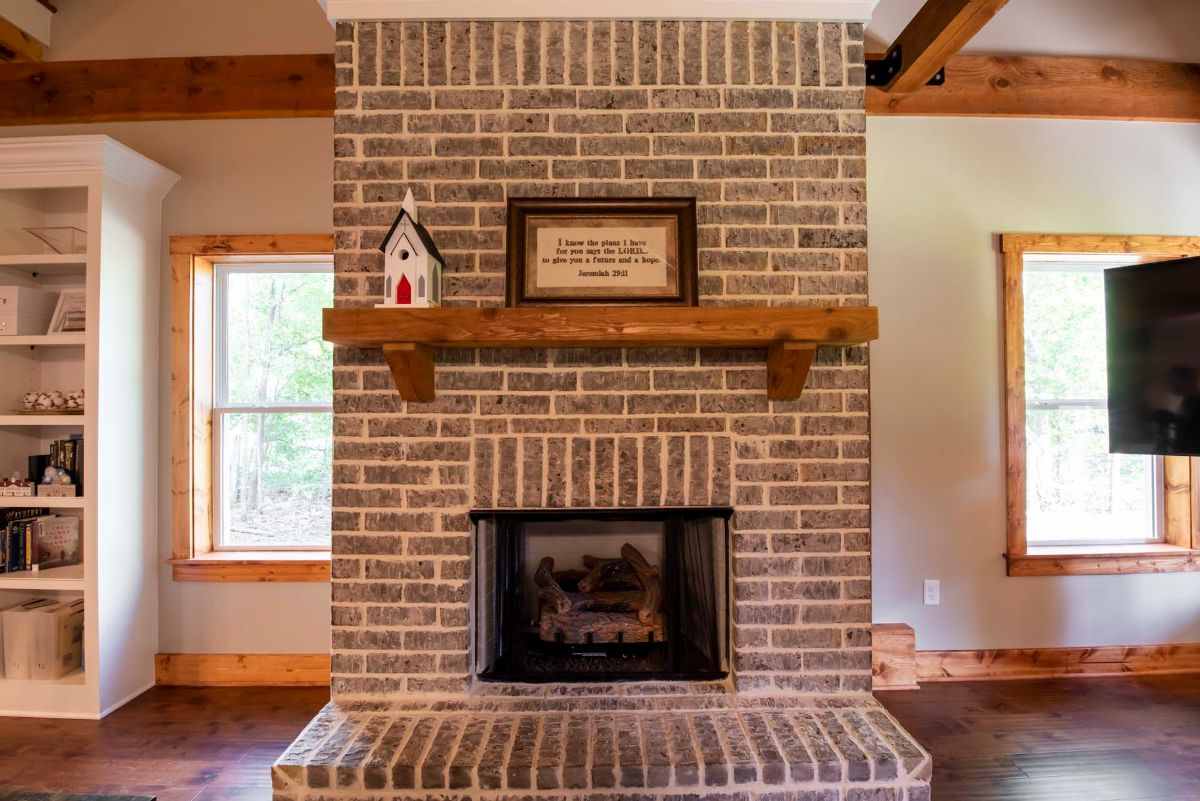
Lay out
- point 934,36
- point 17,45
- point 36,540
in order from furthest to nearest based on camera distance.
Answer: point 17,45, point 36,540, point 934,36

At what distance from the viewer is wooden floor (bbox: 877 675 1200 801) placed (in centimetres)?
205

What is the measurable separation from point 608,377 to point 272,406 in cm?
195

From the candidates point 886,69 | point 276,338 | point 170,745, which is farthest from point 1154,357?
point 170,745

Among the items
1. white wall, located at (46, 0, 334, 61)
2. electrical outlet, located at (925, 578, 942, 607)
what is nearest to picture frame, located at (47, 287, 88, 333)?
white wall, located at (46, 0, 334, 61)

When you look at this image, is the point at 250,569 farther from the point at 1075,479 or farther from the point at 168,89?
the point at 1075,479

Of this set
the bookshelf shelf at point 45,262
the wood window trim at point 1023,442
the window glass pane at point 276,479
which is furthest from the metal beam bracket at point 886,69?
the bookshelf shelf at point 45,262

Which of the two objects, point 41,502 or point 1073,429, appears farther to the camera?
point 1073,429

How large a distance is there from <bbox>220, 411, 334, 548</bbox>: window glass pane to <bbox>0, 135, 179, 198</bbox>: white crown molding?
1185 mm

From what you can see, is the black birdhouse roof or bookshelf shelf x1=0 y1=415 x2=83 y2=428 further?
bookshelf shelf x1=0 y1=415 x2=83 y2=428

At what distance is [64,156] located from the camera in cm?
257

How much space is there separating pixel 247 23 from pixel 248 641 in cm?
291

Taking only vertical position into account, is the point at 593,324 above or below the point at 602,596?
above

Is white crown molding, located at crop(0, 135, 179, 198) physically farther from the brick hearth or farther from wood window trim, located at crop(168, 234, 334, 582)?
the brick hearth

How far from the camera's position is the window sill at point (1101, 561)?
288cm
